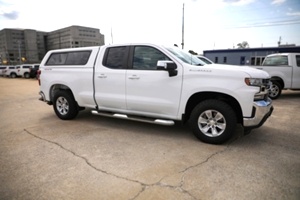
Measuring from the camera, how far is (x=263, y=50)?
2755 centimetres


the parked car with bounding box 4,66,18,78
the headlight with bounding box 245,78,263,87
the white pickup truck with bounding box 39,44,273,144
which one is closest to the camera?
the headlight with bounding box 245,78,263,87

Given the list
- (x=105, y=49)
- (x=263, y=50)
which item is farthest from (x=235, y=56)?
(x=105, y=49)

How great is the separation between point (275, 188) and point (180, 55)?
9.87ft

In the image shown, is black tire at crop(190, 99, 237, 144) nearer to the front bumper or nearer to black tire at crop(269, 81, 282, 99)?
the front bumper

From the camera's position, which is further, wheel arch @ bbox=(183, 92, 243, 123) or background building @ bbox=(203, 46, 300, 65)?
background building @ bbox=(203, 46, 300, 65)

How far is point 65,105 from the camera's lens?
619cm

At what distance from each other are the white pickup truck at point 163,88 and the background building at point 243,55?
86.4ft

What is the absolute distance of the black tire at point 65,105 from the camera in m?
5.96

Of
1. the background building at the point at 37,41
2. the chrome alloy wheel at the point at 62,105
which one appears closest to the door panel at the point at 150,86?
the chrome alloy wheel at the point at 62,105

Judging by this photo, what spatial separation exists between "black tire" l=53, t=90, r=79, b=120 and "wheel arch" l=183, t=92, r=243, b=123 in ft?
10.4

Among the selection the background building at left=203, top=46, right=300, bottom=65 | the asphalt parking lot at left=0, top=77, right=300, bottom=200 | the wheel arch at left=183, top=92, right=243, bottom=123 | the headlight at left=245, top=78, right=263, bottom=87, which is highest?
the background building at left=203, top=46, right=300, bottom=65

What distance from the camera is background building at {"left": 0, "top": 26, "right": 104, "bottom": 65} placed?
86.8 meters

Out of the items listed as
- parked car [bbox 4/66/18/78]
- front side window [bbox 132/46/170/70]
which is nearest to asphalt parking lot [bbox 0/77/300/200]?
front side window [bbox 132/46/170/70]

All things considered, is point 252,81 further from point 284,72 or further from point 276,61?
point 276,61
